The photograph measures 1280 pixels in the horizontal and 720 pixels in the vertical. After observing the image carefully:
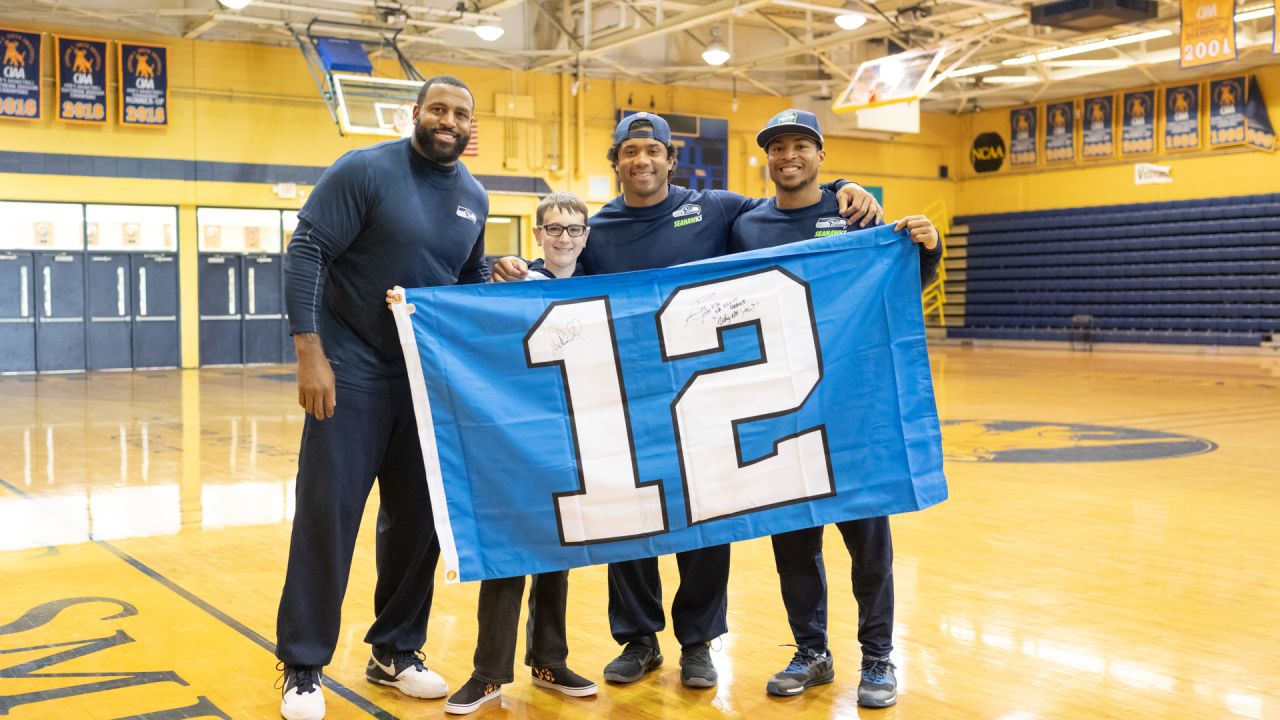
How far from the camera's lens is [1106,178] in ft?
76.4

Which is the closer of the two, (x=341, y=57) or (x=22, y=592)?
(x=22, y=592)

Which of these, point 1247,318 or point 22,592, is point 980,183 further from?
point 22,592

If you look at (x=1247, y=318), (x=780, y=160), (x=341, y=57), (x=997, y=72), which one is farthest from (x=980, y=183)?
(x=780, y=160)

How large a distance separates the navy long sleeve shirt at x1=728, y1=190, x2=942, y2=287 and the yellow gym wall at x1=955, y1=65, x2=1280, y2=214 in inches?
793

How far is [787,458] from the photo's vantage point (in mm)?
3408

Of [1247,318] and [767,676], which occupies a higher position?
[1247,318]

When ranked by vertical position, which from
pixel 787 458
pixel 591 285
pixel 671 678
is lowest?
pixel 671 678

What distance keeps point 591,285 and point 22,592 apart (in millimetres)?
2652

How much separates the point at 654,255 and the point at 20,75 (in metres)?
15.9

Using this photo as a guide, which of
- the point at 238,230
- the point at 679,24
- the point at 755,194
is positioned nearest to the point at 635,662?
the point at 679,24

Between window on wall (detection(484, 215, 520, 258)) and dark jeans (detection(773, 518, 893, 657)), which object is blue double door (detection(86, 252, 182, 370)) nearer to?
window on wall (detection(484, 215, 520, 258))

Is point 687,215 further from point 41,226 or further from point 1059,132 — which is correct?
point 1059,132

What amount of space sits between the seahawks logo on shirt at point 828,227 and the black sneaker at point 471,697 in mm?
1593

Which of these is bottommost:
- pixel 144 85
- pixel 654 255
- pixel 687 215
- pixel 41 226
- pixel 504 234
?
pixel 654 255
